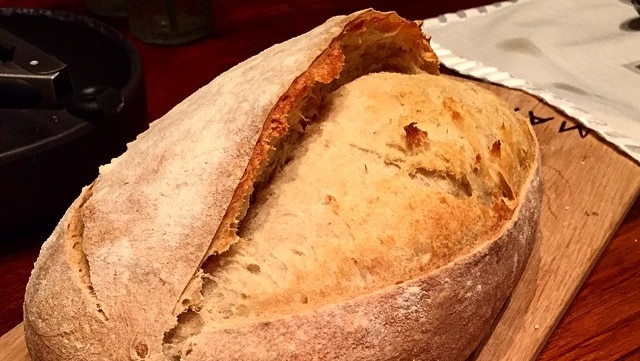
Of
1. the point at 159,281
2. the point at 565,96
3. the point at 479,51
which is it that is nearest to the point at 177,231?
the point at 159,281

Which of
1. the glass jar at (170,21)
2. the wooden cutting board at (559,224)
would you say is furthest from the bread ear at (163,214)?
the glass jar at (170,21)

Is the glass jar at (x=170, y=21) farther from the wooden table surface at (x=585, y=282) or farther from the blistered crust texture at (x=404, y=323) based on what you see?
the blistered crust texture at (x=404, y=323)

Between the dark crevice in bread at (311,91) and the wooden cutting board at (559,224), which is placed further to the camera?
the wooden cutting board at (559,224)

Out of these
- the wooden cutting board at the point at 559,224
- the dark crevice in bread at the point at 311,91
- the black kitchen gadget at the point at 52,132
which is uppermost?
the dark crevice in bread at the point at 311,91

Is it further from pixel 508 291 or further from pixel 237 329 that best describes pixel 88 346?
pixel 508 291

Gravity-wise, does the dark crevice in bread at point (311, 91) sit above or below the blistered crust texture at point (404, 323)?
above

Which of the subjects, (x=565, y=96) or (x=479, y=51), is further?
(x=479, y=51)

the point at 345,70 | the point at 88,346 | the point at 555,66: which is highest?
the point at 345,70

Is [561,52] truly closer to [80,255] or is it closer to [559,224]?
[559,224]
